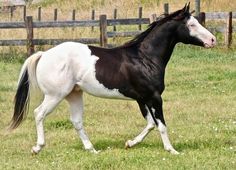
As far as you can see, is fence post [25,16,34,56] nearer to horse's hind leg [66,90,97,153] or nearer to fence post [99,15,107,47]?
fence post [99,15,107,47]

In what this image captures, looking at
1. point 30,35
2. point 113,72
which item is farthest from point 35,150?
point 30,35

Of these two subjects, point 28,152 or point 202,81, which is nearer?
point 28,152

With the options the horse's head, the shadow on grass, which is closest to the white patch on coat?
the shadow on grass

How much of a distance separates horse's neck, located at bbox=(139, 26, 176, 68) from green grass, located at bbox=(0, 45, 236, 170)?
1340 mm

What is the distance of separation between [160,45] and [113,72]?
0.82 m

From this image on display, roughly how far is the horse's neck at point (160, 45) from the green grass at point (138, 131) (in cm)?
134

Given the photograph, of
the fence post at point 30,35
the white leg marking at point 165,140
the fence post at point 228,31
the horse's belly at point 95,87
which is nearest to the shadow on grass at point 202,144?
the white leg marking at point 165,140

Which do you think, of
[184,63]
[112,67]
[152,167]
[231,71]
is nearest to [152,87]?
[112,67]

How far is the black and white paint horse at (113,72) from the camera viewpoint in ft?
31.2

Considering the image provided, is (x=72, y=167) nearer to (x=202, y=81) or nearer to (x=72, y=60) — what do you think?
(x=72, y=60)

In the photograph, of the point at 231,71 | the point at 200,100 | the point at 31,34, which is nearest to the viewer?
the point at 200,100

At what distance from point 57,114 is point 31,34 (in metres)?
10.0

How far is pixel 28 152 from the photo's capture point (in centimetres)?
968

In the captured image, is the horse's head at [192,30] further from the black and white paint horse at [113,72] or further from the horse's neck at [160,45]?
the horse's neck at [160,45]
